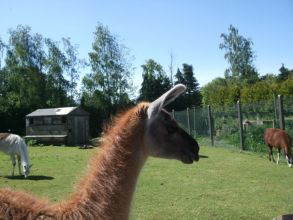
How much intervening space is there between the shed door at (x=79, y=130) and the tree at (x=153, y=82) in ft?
64.2

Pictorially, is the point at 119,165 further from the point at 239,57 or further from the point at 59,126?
the point at 239,57

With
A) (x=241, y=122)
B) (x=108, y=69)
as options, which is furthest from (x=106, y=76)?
(x=241, y=122)

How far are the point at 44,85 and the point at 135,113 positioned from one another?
141ft

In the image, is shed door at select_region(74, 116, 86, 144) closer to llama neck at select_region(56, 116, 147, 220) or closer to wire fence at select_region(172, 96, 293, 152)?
wire fence at select_region(172, 96, 293, 152)

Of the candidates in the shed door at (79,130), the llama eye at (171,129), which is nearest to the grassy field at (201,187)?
the llama eye at (171,129)

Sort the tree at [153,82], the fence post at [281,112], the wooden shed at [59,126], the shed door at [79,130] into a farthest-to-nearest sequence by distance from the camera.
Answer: the tree at [153,82], the shed door at [79,130], the wooden shed at [59,126], the fence post at [281,112]

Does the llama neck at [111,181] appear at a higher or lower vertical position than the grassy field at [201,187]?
higher

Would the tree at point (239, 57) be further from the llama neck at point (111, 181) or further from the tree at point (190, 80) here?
the llama neck at point (111, 181)

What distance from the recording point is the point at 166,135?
3496 mm

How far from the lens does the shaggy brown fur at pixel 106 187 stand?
2.98 meters

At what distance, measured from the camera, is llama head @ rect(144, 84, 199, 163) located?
334cm

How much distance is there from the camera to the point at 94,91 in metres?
47.9

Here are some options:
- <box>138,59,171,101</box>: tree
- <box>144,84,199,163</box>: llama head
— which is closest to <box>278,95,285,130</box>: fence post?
<box>144,84,199,163</box>: llama head

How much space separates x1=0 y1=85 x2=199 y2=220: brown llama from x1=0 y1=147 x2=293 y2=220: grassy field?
1.25 metres
